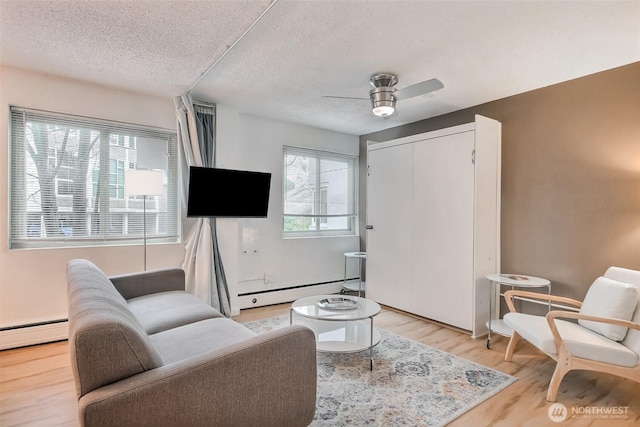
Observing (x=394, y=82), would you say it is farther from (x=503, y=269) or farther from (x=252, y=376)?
(x=252, y=376)

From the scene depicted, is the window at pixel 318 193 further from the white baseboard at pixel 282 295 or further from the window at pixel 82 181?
the window at pixel 82 181

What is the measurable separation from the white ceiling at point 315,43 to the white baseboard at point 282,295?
8.19 ft

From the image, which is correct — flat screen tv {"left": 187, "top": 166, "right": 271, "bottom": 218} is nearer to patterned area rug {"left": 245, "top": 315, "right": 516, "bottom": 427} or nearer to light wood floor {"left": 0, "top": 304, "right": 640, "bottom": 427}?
light wood floor {"left": 0, "top": 304, "right": 640, "bottom": 427}

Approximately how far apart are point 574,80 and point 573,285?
1905 millimetres

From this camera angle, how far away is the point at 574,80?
304cm

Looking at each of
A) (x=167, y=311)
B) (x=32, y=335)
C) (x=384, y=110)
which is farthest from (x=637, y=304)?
(x=32, y=335)

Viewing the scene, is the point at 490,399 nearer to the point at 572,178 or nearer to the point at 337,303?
the point at 337,303

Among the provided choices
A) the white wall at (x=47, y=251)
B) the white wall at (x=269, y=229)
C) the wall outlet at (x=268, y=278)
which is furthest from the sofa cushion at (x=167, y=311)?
the wall outlet at (x=268, y=278)

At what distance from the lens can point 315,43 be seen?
7.98 ft

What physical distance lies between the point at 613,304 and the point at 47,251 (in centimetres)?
461

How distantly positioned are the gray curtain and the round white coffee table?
1.21 m

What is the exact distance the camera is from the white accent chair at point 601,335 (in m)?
2.09

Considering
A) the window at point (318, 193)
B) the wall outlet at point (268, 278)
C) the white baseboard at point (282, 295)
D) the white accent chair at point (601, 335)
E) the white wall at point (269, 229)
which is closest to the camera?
the white accent chair at point (601, 335)

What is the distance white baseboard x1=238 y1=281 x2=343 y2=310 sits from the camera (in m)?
4.20
